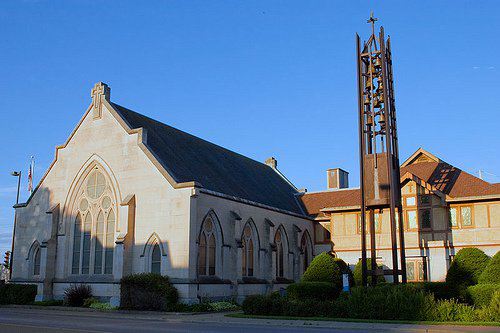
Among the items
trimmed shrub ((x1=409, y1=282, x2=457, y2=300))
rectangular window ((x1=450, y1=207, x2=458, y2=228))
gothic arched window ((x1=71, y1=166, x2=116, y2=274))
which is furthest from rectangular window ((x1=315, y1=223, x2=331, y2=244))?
gothic arched window ((x1=71, y1=166, x2=116, y2=274))

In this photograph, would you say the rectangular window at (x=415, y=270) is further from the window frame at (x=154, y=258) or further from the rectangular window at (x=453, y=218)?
the window frame at (x=154, y=258)

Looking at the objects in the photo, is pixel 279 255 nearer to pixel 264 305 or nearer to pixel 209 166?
pixel 209 166

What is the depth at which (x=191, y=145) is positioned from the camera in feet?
133

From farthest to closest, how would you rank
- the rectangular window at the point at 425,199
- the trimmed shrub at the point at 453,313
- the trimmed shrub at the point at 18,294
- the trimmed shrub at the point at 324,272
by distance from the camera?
1. the rectangular window at the point at 425,199
2. the trimmed shrub at the point at 18,294
3. the trimmed shrub at the point at 324,272
4. the trimmed shrub at the point at 453,313

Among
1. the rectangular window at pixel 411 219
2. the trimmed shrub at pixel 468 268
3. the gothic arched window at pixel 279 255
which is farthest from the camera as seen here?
the gothic arched window at pixel 279 255

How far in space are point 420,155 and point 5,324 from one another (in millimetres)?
32705

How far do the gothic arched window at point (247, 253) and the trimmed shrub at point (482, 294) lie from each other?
15.9 metres

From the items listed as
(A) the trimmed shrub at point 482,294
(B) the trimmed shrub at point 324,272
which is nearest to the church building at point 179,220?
(B) the trimmed shrub at point 324,272

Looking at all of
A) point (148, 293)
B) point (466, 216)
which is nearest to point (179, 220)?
point (148, 293)

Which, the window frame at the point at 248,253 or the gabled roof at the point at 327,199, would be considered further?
the gabled roof at the point at 327,199

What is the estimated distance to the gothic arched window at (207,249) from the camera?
3209 cm

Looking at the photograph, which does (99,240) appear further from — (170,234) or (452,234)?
(452,234)

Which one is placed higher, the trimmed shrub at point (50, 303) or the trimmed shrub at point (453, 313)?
the trimmed shrub at point (453, 313)

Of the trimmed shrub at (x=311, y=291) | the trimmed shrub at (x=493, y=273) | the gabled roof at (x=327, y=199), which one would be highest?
the gabled roof at (x=327, y=199)
